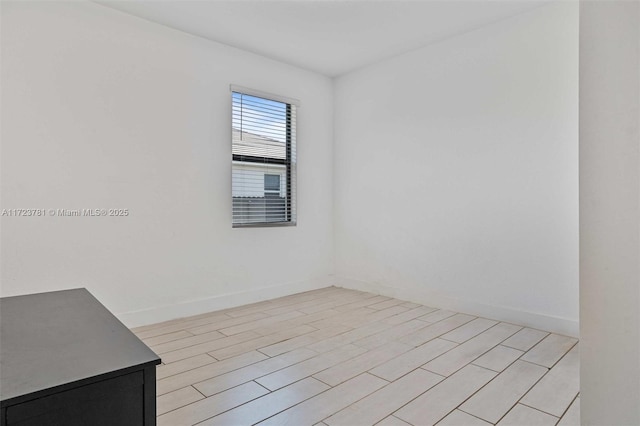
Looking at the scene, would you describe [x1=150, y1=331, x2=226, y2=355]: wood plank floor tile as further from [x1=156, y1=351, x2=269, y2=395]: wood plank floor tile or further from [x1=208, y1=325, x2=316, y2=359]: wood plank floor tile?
[x1=156, y1=351, x2=269, y2=395]: wood plank floor tile

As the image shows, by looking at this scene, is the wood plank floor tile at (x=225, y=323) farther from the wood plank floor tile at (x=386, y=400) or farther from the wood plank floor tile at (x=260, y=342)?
the wood plank floor tile at (x=386, y=400)

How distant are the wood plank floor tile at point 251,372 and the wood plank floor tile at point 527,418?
1166mm

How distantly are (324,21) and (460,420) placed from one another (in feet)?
9.58

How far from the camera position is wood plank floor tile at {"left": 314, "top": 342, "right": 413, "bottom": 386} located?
2.08m

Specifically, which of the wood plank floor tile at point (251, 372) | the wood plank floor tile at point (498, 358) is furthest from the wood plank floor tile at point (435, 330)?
the wood plank floor tile at point (251, 372)

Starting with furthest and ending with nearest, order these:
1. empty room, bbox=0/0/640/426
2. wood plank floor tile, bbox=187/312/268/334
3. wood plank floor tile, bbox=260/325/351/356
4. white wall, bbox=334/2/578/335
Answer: wood plank floor tile, bbox=187/312/268/334
white wall, bbox=334/2/578/335
wood plank floor tile, bbox=260/325/351/356
empty room, bbox=0/0/640/426

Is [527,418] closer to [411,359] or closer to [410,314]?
[411,359]

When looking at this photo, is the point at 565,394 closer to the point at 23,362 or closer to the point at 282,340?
the point at 282,340

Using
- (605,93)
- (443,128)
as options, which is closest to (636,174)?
(605,93)

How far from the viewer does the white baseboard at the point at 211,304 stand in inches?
117

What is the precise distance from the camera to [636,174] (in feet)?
2.23

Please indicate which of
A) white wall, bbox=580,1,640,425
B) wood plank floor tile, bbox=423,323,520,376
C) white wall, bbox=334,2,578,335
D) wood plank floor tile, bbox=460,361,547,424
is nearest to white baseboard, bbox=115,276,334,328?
white wall, bbox=334,2,578,335

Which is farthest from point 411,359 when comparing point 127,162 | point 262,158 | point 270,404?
point 127,162

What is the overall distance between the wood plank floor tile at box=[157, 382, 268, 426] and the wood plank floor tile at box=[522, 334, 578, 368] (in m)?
1.70
